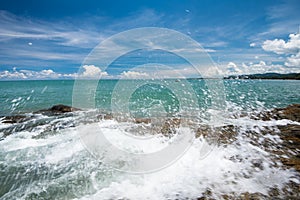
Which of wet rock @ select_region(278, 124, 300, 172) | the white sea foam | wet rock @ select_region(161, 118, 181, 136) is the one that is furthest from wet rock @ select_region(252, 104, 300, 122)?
wet rock @ select_region(161, 118, 181, 136)

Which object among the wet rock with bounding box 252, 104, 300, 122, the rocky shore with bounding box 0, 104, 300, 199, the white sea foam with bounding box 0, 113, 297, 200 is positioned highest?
the wet rock with bounding box 252, 104, 300, 122

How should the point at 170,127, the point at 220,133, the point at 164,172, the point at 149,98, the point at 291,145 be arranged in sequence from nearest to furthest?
the point at 164,172, the point at 291,145, the point at 220,133, the point at 170,127, the point at 149,98

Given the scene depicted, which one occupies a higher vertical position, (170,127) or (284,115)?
(284,115)

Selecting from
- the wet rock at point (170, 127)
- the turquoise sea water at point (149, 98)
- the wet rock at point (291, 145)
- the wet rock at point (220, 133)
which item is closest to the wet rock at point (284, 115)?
the wet rock at point (291, 145)

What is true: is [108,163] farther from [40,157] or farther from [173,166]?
[40,157]

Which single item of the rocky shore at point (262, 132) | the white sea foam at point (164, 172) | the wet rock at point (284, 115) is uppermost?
the wet rock at point (284, 115)

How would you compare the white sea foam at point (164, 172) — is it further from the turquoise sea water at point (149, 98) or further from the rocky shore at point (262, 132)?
the turquoise sea water at point (149, 98)

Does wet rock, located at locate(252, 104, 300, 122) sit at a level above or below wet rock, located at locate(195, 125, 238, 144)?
above

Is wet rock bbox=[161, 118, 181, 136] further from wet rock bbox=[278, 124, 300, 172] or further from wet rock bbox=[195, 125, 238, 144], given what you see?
wet rock bbox=[278, 124, 300, 172]

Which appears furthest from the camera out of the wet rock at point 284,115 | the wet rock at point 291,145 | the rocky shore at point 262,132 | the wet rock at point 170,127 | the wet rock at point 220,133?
the wet rock at point 284,115

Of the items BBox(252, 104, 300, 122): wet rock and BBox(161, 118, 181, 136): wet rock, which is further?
BBox(252, 104, 300, 122): wet rock

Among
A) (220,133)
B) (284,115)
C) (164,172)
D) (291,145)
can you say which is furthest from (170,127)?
(284,115)

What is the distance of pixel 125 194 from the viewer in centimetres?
480

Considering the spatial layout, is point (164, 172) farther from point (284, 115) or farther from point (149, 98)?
point (149, 98)
